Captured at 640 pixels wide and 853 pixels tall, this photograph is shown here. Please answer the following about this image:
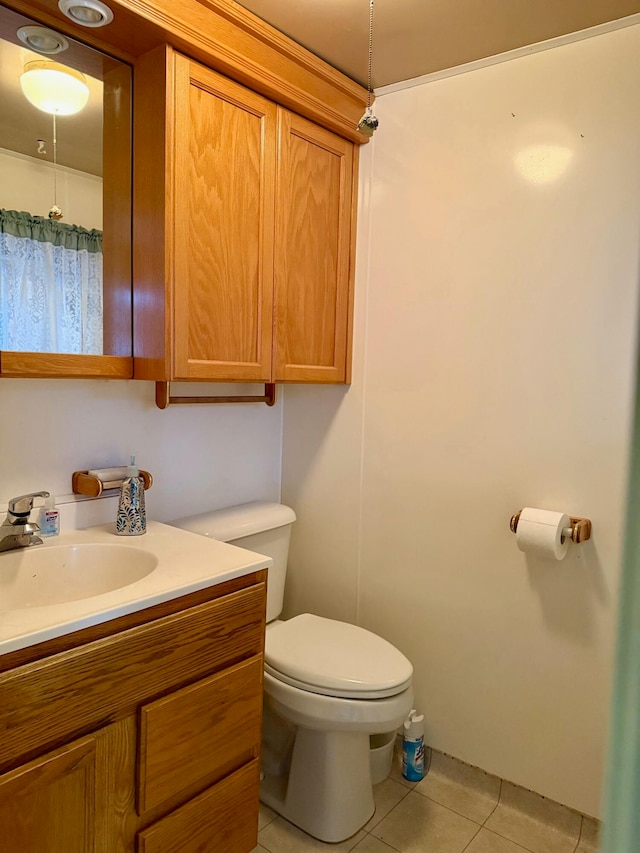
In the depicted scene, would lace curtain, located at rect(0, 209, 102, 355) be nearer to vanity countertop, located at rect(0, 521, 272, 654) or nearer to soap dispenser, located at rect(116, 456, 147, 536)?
soap dispenser, located at rect(116, 456, 147, 536)

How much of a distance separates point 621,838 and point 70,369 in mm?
1352

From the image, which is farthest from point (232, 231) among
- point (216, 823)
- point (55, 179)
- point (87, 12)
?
point (216, 823)

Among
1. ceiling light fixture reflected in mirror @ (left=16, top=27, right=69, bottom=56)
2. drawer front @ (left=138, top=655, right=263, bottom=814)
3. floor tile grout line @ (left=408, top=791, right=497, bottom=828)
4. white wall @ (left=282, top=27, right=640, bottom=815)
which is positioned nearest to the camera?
drawer front @ (left=138, top=655, right=263, bottom=814)

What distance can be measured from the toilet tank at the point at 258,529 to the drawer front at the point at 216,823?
1.81ft

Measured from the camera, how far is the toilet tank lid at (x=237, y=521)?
5.59 ft

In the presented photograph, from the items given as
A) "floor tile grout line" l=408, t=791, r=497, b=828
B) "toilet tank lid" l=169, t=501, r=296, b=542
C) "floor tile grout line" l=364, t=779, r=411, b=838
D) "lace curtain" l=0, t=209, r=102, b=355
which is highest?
"lace curtain" l=0, t=209, r=102, b=355

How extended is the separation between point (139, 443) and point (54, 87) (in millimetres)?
920

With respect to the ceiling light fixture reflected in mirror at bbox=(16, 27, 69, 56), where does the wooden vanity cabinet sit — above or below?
below

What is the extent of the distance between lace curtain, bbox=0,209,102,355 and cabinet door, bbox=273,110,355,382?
0.52m

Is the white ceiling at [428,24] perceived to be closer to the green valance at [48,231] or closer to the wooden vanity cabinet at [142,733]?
the green valance at [48,231]

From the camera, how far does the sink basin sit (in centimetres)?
128

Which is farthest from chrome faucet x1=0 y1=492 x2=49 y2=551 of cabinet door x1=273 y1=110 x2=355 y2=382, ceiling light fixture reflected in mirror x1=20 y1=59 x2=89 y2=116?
ceiling light fixture reflected in mirror x1=20 y1=59 x2=89 y2=116

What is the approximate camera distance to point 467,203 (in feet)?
5.54

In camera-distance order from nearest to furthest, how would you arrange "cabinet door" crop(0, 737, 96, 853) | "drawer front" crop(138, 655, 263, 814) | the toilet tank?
"cabinet door" crop(0, 737, 96, 853) → "drawer front" crop(138, 655, 263, 814) → the toilet tank
